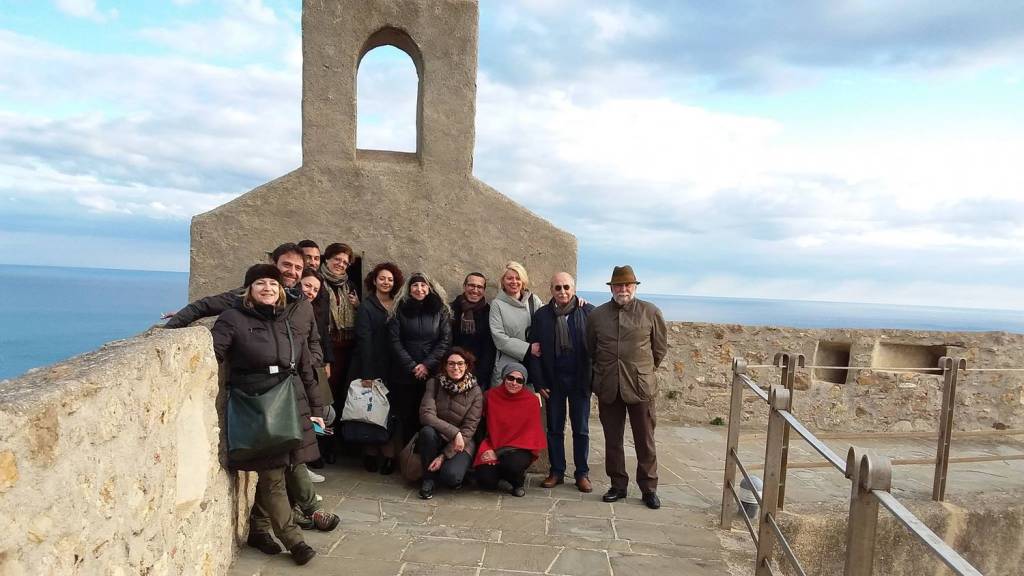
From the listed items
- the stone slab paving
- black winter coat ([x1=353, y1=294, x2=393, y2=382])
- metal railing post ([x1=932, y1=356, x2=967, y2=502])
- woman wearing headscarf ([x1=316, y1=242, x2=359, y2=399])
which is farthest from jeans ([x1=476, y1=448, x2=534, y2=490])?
metal railing post ([x1=932, y1=356, x2=967, y2=502])

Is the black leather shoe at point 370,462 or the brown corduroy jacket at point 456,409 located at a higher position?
the brown corduroy jacket at point 456,409

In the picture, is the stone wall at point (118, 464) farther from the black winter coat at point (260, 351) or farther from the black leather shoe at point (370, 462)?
the black leather shoe at point (370, 462)

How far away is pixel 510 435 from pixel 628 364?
1.18m

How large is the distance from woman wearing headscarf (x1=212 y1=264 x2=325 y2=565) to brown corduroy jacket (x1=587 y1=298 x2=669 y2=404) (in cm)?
234

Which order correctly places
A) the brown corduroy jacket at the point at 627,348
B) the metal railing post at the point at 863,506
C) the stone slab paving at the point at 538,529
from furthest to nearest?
the brown corduroy jacket at the point at 627,348 → the stone slab paving at the point at 538,529 → the metal railing post at the point at 863,506

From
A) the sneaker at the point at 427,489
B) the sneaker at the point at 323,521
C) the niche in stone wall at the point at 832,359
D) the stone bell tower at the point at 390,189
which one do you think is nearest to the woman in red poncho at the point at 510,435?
the sneaker at the point at 427,489

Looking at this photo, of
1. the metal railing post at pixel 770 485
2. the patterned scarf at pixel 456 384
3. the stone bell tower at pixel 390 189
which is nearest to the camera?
the metal railing post at pixel 770 485

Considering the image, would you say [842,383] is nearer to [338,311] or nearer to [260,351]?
Answer: [338,311]

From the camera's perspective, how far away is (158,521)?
2.92 meters

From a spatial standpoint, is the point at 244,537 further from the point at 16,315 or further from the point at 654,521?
the point at 16,315

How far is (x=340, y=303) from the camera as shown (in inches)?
235

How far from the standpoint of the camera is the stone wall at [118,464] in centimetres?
187

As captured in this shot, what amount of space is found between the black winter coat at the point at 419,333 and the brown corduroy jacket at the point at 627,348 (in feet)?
4.44

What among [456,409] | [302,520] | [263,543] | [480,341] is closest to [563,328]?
[480,341]
